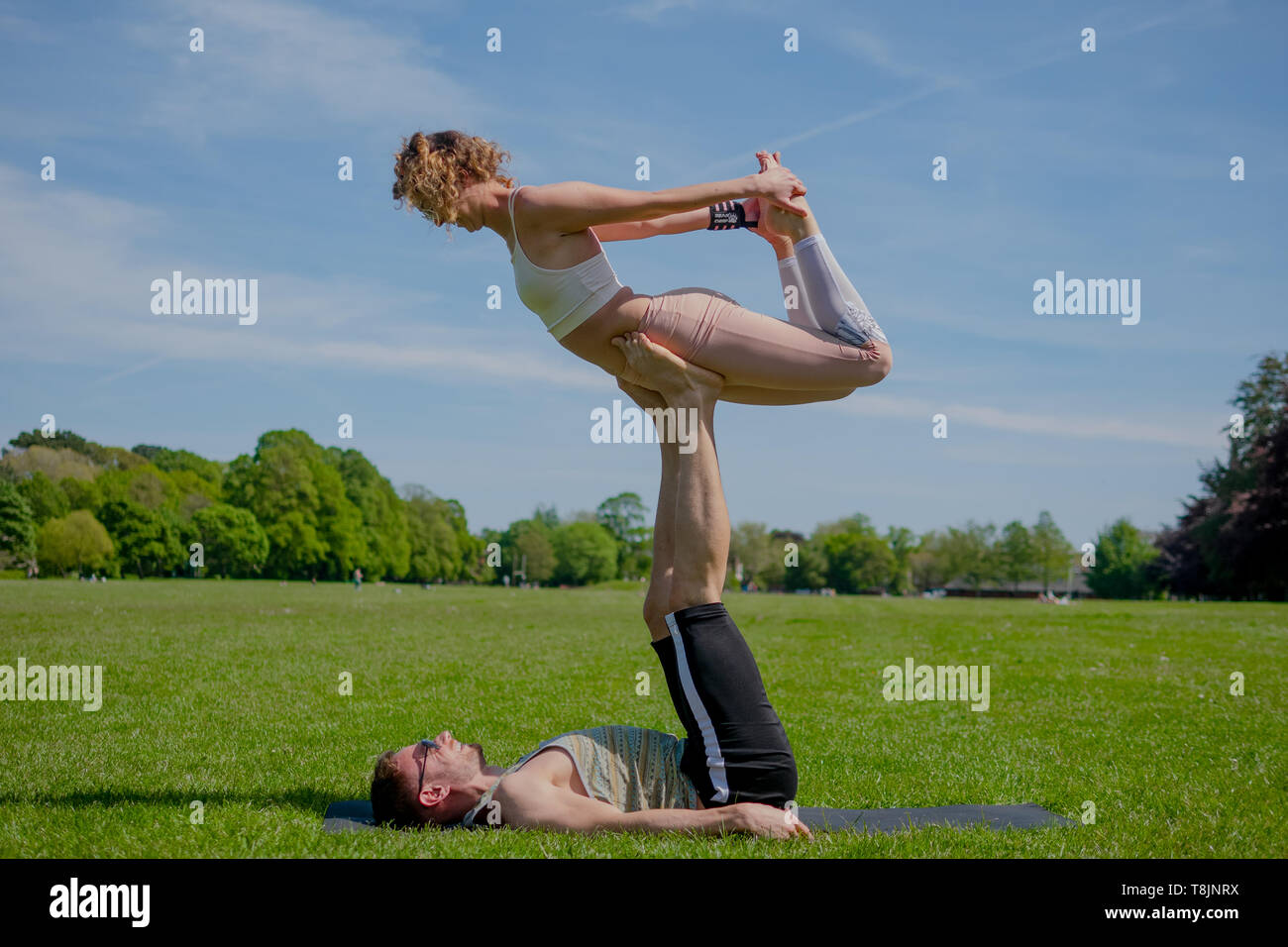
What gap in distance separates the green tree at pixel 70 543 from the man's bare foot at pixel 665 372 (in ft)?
228

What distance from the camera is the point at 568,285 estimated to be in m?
5.23

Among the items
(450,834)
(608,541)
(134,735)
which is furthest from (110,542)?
(450,834)

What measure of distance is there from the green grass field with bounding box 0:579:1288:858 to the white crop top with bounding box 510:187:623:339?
271 centimetres

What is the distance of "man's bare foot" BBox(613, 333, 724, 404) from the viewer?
17.0 ft

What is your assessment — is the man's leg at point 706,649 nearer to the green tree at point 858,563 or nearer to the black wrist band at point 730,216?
the black wrist band at point 730,216

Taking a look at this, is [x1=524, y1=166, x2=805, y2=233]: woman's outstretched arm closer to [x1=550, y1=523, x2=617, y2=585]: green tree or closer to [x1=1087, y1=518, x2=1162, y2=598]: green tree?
[x1=1087, y1=518, x2=1162, y2=598]: green tree

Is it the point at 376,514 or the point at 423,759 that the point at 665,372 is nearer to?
the point at 423,759

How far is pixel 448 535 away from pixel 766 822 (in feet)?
332

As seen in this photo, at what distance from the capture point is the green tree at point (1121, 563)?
319 feet

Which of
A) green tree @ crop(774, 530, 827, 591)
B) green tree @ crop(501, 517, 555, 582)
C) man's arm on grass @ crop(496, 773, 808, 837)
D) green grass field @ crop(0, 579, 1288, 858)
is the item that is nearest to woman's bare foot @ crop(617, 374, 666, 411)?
man's arm on grass @ crop(496, 773, 808, 837)

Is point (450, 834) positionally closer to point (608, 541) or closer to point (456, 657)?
point (456, 657)

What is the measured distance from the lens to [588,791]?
16.1 feet
